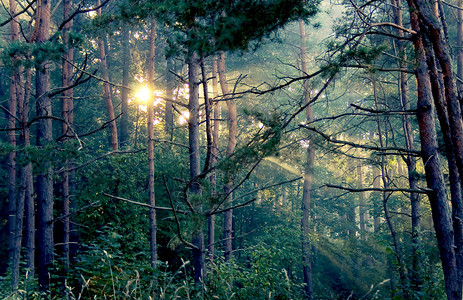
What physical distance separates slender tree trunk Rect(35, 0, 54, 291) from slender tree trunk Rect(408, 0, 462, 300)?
6838 millimetres

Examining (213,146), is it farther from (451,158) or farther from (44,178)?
(451,158)

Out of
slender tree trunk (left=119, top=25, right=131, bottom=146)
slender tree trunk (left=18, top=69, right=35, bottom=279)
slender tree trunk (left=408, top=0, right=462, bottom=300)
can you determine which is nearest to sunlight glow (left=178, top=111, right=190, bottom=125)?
slender tree trunk (left=18, top=69, right=35, bottom=279)

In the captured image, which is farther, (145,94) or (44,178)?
(145,94)

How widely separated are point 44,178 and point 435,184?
24.4ft

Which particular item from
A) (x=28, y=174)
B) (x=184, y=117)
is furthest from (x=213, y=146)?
(x=28, y=174)

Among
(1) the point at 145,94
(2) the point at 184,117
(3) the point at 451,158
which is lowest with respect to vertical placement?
(3) the point at 451,158

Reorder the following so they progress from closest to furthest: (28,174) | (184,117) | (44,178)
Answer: (184,117)
(44,178)
(28,174)

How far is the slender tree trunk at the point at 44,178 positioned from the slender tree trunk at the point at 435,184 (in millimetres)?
6838

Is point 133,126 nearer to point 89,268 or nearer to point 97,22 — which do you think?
point 97,22

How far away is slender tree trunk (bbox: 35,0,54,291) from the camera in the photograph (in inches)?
277

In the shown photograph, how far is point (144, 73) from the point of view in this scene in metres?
22.2

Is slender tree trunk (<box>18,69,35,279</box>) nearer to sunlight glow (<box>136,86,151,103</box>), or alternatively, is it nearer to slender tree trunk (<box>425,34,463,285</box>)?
sunlight glow (<box>136,86,151,103</box>)

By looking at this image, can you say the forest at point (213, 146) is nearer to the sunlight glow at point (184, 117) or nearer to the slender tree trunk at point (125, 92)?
the sunlight glow at point (184, 117)

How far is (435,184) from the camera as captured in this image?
5254mm
